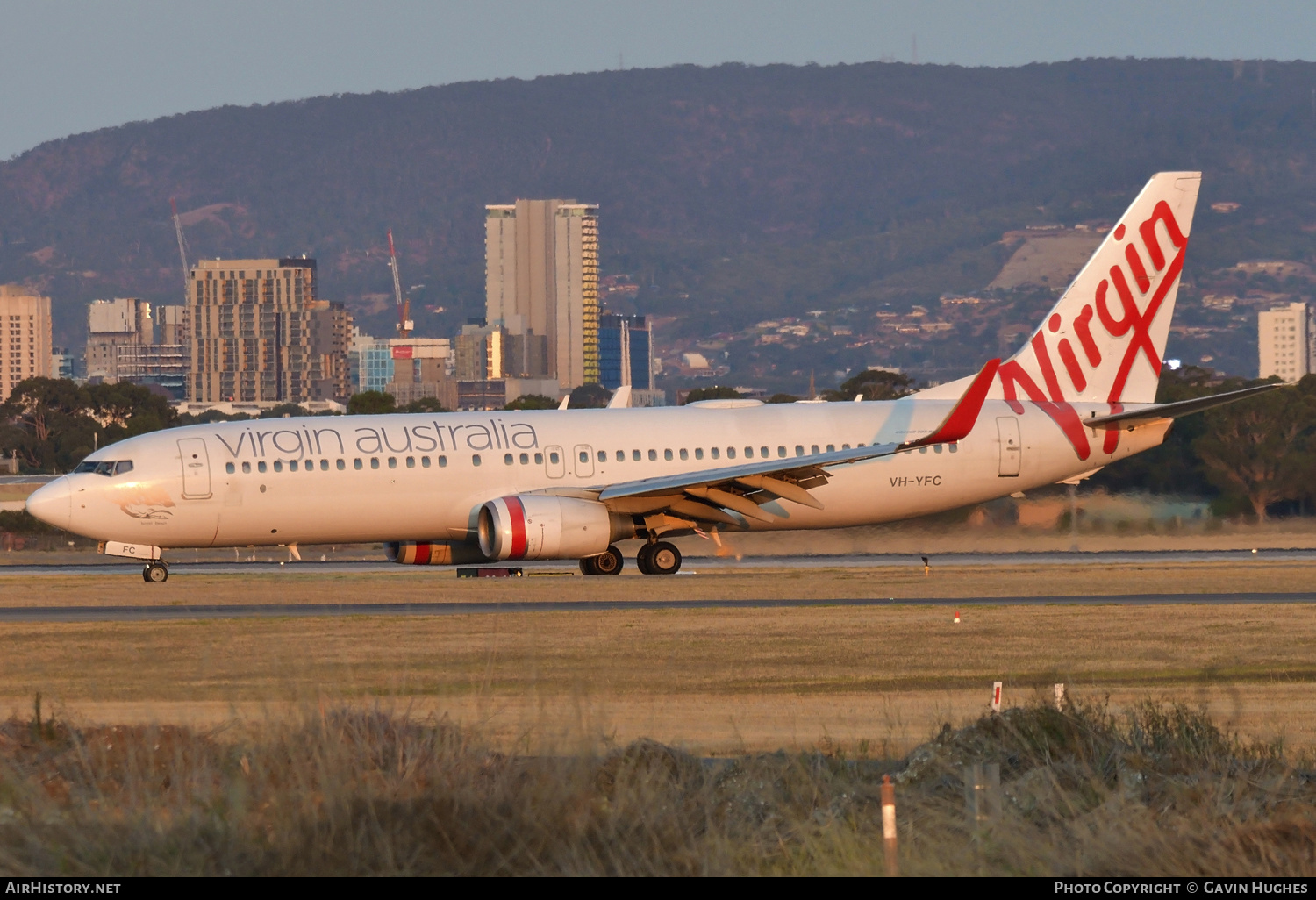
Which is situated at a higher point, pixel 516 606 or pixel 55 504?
pixel 55 504

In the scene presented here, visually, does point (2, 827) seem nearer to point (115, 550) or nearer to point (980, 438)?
point (115, 550)

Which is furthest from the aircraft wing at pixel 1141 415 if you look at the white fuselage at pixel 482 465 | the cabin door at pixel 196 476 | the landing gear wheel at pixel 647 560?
the cabin door at pixel 196 476

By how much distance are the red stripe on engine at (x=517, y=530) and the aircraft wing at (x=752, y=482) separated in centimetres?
192

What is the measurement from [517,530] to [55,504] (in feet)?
31.0

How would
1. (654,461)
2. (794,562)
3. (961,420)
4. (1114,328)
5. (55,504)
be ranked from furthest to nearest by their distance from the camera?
(794,562), (1114,328), (654,461), (55,504), (961,420)

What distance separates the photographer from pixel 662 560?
3656cm

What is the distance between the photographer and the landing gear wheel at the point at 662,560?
3656 cm

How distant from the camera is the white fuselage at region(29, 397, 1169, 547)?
34.8 m

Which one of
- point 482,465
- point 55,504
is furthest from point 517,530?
point 55,504

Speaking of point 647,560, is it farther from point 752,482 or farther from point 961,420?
point 961,420

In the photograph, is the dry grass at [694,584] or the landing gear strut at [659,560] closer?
the dry grass at [694,584]

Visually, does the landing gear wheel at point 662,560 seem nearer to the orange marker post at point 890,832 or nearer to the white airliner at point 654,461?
the white airliner at point 654,461

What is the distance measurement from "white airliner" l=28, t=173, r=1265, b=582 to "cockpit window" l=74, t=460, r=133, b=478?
45 millimetres
